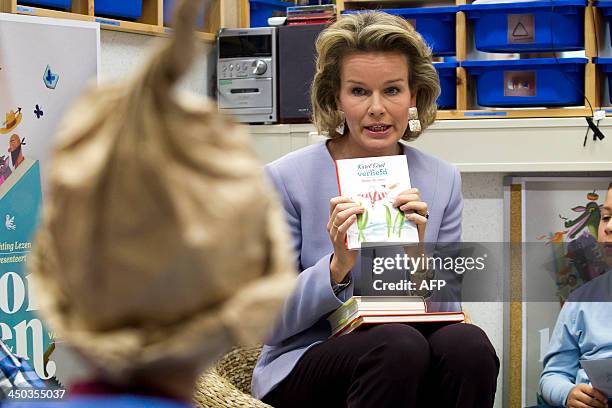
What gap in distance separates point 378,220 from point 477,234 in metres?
1.40

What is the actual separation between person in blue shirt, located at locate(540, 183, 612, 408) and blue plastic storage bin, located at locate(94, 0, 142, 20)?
5.59 feet

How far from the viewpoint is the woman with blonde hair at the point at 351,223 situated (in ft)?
4.94

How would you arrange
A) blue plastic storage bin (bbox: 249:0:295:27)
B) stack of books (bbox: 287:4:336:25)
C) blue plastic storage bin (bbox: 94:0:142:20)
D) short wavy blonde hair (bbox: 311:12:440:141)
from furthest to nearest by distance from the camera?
blue plastic storage bin (bbox: 249:0:295:27), stack of books (bbox: 287:4:336:25), blue plastic storage bin (bbox: 94:0:142:20), short wavy blonde hair (bbox: 311:12:440:141)

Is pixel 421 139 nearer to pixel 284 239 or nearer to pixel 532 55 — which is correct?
pixel 532 55

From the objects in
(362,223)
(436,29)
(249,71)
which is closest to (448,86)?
(436,29)

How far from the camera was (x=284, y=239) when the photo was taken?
1.04 ft

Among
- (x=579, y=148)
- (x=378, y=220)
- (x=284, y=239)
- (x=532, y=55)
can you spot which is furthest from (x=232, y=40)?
(x=284, y=239)

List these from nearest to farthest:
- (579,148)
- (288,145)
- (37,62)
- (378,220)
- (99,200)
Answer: (99,200)
(378,220)
(37,62)
(579,148)
(288,145)

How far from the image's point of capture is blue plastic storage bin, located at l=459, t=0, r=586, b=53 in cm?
274

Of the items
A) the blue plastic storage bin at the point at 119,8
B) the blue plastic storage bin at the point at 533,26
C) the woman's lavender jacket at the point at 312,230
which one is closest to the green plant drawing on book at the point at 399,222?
the woman's lavender jacket at the point at 312,230

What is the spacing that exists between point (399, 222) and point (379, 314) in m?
0.16

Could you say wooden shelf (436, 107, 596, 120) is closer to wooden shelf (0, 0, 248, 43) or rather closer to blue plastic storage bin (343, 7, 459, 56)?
blue plastic storage bin (343, 7, 459, 56)

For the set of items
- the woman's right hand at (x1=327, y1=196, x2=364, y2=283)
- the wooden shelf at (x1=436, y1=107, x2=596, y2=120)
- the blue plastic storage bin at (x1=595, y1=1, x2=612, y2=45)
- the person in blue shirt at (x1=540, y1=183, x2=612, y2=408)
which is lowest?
the person in blue shirt at (x1=540, y1=183, x2=612, y2=408)

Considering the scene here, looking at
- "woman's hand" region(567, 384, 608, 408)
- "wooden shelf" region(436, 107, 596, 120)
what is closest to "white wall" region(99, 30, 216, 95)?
"wooden shelf" region(436, 107, 596, 120)
